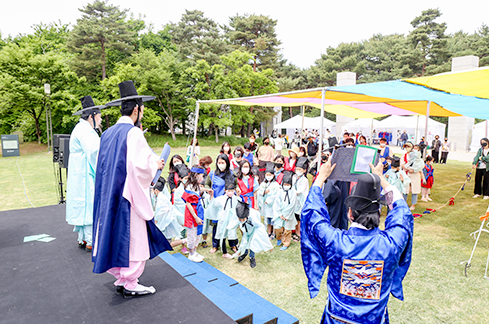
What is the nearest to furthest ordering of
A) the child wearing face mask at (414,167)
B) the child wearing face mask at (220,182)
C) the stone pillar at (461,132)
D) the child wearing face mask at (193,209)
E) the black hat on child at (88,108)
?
the black hat on child at (88,108) < the child wearing face mask at (193,209) < the child wearing face mask at (220,182) < the child wearing face mask at (414,167) < the stone pillar at (461,132)

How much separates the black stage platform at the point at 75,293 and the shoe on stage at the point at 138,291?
52mm

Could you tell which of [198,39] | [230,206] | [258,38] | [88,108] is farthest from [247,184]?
[258,38]

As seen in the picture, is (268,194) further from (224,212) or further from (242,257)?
(242,257)

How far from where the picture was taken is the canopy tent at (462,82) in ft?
15.2

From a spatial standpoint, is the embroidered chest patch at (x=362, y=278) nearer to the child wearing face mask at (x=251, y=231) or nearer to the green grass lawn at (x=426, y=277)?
the green grass lawn at (x=426, y=277)

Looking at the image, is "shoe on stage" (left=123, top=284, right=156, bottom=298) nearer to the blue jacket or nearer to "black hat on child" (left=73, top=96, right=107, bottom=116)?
the blue jacket

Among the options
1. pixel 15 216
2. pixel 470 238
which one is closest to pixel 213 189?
pixel 15 216

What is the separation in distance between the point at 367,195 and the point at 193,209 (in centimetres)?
314

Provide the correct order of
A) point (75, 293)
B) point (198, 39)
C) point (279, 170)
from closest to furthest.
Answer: point (75, 293) → point (279, 170) → point (198, 39)

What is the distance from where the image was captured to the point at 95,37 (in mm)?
22859

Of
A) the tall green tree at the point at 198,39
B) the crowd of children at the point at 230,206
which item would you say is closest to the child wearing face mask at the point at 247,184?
the crowd of children at the point at 230,206

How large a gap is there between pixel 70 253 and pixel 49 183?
29.3 feet

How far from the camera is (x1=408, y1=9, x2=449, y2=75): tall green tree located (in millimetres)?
31375

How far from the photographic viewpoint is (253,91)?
90.0ft
